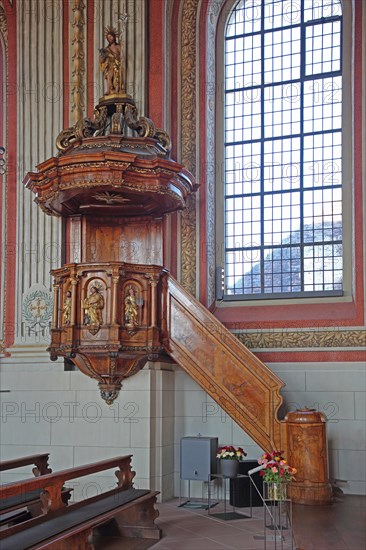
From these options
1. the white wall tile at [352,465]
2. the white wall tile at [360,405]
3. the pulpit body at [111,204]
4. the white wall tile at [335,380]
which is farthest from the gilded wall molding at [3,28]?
the white wall tile at [352,465]

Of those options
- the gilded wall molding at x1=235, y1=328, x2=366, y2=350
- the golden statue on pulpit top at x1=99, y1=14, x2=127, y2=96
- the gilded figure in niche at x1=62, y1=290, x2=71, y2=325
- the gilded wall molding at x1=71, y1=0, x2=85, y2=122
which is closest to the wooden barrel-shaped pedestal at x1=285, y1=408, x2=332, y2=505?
the gilded wall molding at x1=235, y1=328, x2=366, y2=350

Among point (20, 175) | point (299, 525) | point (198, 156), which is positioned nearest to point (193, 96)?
point (198, 156)

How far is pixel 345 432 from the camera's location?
36.0 feet

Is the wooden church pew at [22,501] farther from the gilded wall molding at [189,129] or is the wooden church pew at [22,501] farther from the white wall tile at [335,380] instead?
the white wall tile at [335,380]

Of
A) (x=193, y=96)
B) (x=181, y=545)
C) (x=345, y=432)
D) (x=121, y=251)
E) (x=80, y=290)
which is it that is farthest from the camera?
(x=193, y=96)

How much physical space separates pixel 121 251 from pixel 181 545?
5.13m

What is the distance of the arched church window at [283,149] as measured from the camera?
12047 millimetres

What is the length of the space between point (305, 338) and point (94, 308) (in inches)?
134

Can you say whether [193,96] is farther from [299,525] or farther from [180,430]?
[299,525]

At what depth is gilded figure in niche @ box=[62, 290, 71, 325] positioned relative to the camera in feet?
33.4

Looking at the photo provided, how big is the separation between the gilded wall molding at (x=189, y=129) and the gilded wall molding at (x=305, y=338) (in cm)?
124

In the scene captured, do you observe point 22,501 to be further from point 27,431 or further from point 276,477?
point 27,431

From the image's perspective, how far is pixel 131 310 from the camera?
33.4 feet

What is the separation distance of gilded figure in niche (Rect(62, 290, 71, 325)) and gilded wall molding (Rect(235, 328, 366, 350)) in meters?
2.89
